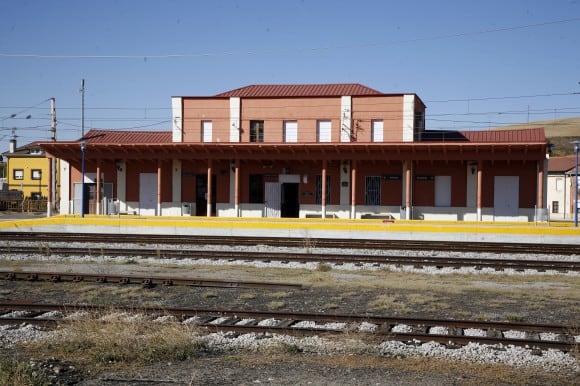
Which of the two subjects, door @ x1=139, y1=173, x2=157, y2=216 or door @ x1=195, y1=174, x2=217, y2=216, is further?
door @ x1=139, y1=173, x2=157, y2=216

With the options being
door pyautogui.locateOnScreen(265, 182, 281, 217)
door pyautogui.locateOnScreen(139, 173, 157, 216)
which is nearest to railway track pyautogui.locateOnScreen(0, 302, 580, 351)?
door pyautogui.locateOnScreen(265, 182, 281, 217)

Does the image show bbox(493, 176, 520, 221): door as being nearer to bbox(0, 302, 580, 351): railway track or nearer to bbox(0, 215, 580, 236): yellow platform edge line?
bbox(0, 215, 580, 236): yellow platform edge line

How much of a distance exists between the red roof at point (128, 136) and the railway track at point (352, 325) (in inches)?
1151

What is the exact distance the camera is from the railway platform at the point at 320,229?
24484 millimetres

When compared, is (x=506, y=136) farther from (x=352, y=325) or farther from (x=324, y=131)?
(x=352, y=325)

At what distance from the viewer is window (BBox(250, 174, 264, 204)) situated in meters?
35.8

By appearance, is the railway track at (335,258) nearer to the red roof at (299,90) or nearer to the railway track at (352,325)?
the railway track at (352,325)

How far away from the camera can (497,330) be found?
31.4ft

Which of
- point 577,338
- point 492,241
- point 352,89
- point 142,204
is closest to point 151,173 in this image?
point 142,204

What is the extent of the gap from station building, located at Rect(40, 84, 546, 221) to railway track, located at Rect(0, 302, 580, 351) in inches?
868

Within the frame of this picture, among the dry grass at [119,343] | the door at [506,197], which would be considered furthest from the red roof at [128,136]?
the dry grass at [119,343]

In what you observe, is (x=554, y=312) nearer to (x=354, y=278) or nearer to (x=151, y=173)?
(x=354, y=278)

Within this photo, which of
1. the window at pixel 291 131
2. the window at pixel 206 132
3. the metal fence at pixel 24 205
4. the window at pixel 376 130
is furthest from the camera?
the metal fence at pixel 24 205

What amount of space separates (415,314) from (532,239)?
1529 centimetres
